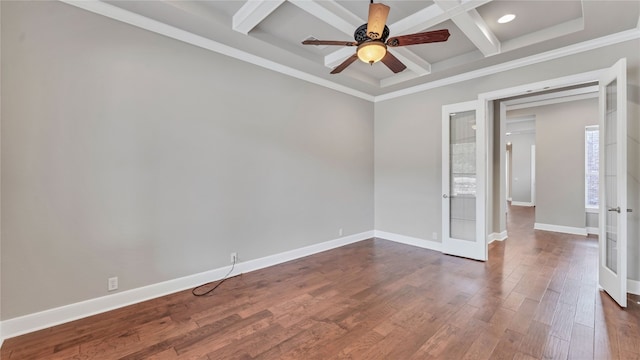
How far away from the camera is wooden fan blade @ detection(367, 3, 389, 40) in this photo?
199 cm

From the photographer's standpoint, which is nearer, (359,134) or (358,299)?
(358,299)

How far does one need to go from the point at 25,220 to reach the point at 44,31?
5.59 ft

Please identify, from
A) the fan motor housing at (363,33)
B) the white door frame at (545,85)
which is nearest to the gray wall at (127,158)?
the fan motor housing at (363,33)

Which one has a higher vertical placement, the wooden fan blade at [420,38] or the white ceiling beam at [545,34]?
the white ceiling beam at [545,34]

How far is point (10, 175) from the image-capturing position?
2.25 metres

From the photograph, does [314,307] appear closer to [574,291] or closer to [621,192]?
[574,291]

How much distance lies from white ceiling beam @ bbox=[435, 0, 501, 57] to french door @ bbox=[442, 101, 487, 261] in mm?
922

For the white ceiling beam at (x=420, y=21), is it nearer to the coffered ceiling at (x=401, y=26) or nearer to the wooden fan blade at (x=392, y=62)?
the coffered ceiling at (x=401, y=26)

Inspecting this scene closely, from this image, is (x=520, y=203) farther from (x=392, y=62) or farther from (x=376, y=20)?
(x=376, y=20)

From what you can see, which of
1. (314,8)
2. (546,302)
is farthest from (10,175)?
(546,302)

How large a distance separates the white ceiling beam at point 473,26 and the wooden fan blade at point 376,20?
3.27ft

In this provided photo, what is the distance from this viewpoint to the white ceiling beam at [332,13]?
268 cm

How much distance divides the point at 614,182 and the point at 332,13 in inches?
146

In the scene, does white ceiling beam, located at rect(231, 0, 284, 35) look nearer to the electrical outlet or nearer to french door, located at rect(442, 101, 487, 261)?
the electrical outlet
